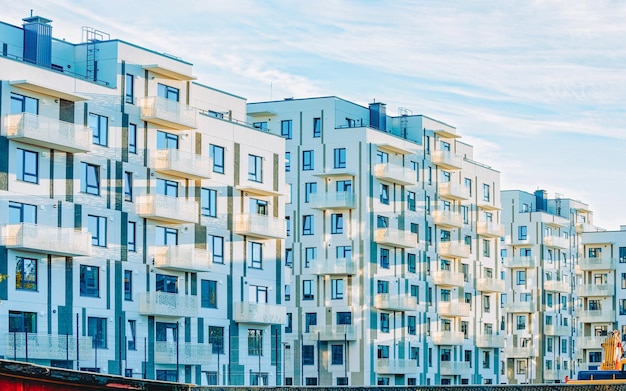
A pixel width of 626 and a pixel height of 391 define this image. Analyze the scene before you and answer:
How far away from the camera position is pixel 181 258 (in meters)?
66.9

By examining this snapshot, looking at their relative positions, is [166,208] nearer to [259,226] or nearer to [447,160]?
[259,226]

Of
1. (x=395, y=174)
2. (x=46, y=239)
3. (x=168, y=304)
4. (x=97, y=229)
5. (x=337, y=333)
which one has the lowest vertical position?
(x=337, y=333)

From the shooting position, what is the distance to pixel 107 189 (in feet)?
208

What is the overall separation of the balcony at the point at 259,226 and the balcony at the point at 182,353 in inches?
331

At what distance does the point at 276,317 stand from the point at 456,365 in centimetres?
3042

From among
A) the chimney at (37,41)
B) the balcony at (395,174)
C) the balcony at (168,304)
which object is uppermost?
the chimney at (37,41)

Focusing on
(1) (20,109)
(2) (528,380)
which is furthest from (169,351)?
(2) (528,380)

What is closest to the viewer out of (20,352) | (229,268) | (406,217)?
(20,352)

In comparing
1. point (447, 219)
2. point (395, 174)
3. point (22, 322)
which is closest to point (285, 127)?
point (395, 174)

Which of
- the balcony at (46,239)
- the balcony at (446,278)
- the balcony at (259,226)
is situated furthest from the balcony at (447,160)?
the balcony at (46,239)

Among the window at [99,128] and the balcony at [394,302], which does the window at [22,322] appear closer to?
the window at [99,128]

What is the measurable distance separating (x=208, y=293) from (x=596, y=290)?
7406 centimetres

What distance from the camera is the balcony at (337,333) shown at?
8831 cm

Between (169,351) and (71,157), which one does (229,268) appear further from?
(71,157)
